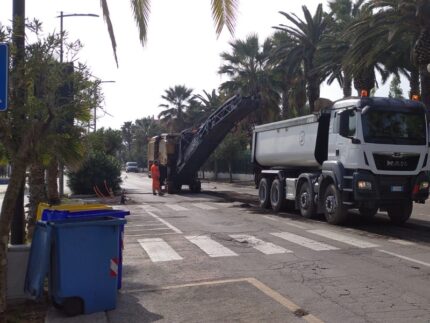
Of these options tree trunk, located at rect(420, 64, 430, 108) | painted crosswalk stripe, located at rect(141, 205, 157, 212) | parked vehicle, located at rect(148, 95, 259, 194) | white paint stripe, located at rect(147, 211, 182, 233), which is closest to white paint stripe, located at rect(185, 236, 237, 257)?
white paint stripe, located at rect(147, 211, 182, 233)

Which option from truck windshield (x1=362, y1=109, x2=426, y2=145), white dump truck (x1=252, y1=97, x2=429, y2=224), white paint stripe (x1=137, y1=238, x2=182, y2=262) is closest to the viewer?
white paint stripe (x1=137, y1=238, x2=182, y2=262)

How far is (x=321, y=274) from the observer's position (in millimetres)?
7836

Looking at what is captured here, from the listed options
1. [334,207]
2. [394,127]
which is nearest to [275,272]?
[334,207]

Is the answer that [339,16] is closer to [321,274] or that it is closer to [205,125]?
[205,125]

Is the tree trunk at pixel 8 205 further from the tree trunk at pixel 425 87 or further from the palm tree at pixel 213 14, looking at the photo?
the tree trunk at pixel 425 87

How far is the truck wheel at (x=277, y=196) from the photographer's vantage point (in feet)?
56.7

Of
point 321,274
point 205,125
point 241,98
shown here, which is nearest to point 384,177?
point 321,274

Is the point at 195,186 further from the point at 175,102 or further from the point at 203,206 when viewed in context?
the point at 175,102

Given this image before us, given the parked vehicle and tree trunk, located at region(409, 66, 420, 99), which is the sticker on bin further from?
tree trunk, located at region(409, 66, 420, 99)

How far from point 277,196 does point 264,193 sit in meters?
1.27

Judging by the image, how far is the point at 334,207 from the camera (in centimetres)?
1355

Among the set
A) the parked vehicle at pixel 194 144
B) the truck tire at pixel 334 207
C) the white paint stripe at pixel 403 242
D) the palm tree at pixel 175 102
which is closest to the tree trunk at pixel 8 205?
the white paint stripe at pixel 403 242

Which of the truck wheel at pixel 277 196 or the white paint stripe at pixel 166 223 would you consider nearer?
the white paint stripe at pixel 166 223

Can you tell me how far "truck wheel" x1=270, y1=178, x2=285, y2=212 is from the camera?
17.3m
